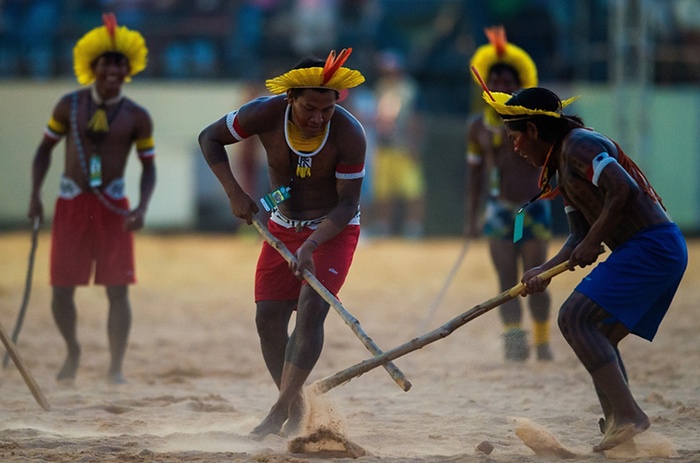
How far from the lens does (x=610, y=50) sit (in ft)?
57.5

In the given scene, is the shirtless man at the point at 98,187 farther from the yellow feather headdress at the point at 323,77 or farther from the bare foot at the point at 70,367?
the yellow feather headdress at the point at 323,77

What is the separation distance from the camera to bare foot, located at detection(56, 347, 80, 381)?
775 cm

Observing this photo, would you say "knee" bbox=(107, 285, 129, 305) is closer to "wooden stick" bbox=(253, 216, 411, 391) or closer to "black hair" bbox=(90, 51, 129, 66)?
"black hair" bbox=(90, 51, 129, 66)

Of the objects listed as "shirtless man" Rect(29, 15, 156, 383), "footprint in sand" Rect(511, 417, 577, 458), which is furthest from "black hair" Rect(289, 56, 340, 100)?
"shirtless man" Rect(29, 15, 156, 383)

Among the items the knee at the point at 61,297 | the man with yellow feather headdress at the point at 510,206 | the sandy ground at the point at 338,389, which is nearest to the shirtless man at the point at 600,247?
the sandy ground at the point at 338,389

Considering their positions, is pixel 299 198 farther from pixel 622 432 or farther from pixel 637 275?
pixel 622 432

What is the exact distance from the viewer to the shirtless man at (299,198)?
5691mm

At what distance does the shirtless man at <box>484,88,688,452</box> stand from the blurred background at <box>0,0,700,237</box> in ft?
36.1

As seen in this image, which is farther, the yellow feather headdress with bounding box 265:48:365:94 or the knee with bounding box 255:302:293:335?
the knee with bounding box 255:302:293:335

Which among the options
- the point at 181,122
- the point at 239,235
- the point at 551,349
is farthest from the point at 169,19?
the point at 551,349

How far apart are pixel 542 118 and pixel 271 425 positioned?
2046mm

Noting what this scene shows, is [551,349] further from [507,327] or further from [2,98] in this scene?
[2,98]

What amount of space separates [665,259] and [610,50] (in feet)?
42.1

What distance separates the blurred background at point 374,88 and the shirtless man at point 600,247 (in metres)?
11.0
